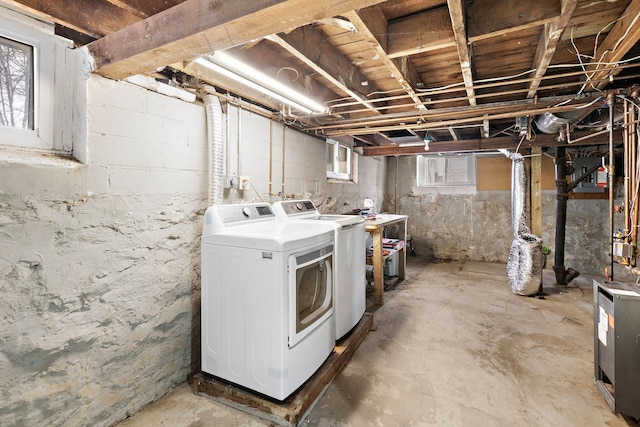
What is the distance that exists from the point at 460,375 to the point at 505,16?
2.41 metres

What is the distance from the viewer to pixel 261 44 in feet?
6.50

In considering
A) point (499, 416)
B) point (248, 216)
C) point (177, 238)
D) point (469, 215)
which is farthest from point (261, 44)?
point (469, 215)

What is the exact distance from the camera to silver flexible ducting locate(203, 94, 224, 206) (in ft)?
7.13

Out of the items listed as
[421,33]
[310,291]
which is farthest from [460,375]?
[421,33]

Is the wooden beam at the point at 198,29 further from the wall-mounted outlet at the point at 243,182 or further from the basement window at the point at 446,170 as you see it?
the basement window at the point at 446,170

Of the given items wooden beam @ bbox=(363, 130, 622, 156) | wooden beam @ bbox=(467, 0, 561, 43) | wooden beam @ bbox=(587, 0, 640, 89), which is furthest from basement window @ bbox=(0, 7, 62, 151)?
wooden beam @ bbox=(363, 130, 622, 156)

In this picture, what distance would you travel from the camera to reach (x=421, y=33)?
172 centimetres

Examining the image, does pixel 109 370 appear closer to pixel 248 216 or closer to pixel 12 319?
pixel 12 319

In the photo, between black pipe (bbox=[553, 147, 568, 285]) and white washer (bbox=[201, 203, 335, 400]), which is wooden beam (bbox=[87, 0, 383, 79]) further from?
black pipe (bbox=[553, 147, 568, 285])

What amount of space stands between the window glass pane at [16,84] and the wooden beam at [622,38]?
9.95 ft

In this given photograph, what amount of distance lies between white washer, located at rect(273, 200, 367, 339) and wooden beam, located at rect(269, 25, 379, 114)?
1.12m

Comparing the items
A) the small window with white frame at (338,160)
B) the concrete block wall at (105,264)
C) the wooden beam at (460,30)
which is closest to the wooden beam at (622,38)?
the wooden beam at (460,30)

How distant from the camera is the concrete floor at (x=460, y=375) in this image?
1798 millimetres

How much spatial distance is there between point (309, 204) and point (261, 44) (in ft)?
5.17
